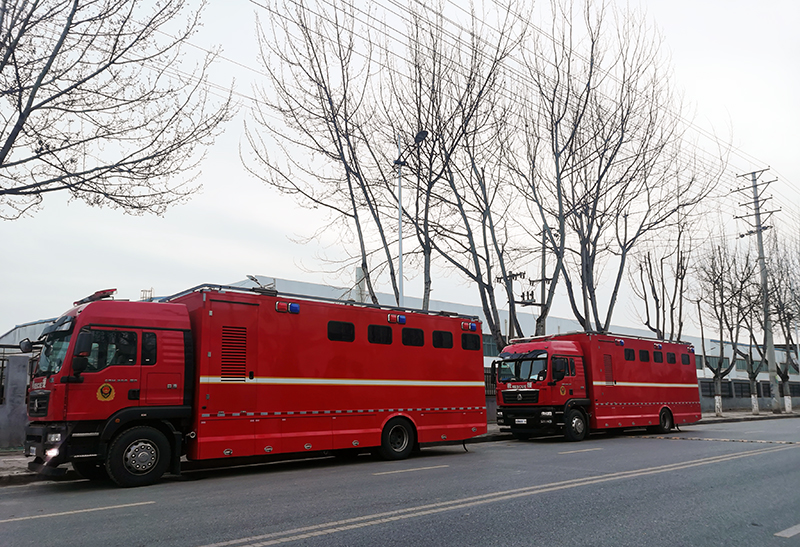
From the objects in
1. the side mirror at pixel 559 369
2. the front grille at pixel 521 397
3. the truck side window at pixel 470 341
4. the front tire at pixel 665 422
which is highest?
the truck side window at pixel 470 341

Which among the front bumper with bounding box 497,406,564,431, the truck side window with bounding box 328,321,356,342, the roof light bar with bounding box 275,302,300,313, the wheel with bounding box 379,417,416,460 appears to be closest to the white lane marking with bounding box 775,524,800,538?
the wheel with bounding box 379,417,416,460

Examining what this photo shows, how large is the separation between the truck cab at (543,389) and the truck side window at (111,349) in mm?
12810

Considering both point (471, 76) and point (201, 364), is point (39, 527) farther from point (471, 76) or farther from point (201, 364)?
point (471, 76)

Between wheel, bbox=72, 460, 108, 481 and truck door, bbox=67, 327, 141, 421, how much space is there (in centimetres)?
118

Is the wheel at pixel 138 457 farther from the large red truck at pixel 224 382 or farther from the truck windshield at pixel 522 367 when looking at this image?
the truck windshield at pixel 522 367

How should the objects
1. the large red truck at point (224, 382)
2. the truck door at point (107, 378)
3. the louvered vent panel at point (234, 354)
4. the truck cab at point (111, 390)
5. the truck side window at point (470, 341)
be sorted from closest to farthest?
the truck cab at point (111, 390) → the truck door at point (107, 378) → the large red truck at point (224, 382) → the louvered vent panel at point (234, 354) → the truck side window at point (470, 341)

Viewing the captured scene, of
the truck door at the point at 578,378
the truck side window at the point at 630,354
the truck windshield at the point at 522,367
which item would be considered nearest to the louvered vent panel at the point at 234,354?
the truck windshield at the point at 522,367

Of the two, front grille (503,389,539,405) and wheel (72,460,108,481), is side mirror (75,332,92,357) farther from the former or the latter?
front grille (503,389,539,405)

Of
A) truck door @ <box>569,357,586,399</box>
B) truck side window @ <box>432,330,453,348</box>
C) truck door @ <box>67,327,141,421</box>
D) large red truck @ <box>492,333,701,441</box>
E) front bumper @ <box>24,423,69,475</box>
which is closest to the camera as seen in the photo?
front bumper @ <box>24,423,69,475</box>

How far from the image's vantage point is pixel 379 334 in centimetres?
1379

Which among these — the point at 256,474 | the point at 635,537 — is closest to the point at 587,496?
the point at 635,537

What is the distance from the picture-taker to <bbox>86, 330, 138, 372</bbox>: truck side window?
32.5 ft

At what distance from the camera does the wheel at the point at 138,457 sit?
968cm

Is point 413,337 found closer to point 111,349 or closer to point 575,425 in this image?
point 111,349
